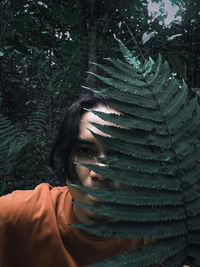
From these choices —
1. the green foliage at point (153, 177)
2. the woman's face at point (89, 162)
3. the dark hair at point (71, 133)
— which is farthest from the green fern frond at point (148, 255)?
the dark hair at point (71, 133)

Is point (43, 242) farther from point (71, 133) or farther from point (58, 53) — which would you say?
point (58, 53)

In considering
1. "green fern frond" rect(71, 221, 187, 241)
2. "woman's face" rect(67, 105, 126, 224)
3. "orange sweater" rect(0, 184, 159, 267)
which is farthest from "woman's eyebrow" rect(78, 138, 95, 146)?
"green fern frond" rect(71, 221, 187, 241)

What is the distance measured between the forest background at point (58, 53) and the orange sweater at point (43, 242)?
95 cm

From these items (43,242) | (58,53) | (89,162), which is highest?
(58,53)

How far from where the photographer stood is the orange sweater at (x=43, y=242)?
0.83m

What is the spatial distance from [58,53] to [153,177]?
312 cm

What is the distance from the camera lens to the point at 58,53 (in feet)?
10.3

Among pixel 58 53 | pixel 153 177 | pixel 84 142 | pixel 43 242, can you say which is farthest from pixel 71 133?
pixel 58 53

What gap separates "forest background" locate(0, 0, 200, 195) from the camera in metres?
1.88

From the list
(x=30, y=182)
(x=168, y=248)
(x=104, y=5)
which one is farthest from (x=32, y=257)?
(x=104, y=5)

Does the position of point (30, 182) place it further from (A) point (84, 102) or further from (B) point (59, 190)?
(A) point (84, 102)

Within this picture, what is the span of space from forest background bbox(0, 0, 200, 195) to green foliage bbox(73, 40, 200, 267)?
141 centimetres

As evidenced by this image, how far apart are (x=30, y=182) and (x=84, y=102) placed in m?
1.16

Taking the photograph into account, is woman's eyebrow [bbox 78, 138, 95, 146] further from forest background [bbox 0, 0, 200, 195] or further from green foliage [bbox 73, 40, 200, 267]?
forest background [bbox 0, 0, 200, 195]
